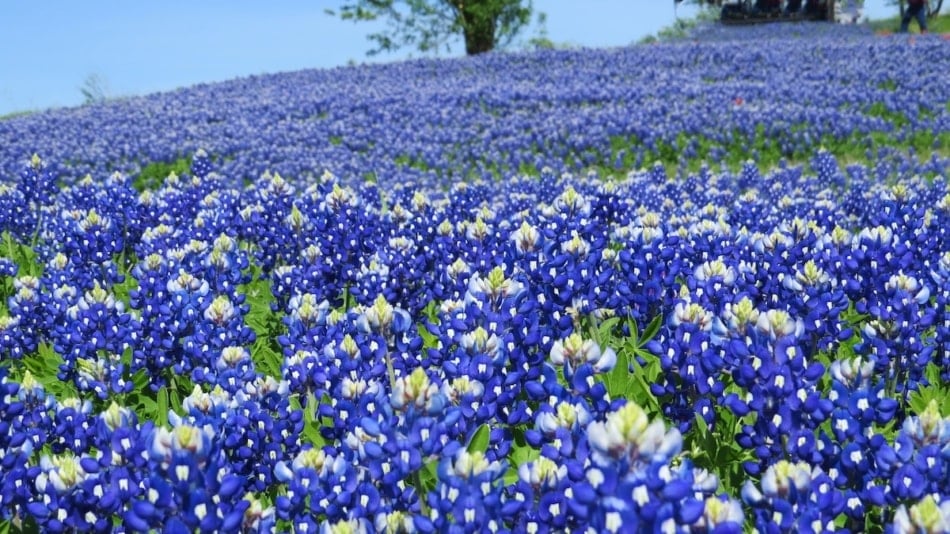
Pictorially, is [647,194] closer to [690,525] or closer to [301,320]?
[301,320]

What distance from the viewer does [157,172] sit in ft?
47.8

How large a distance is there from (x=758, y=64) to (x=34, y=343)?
20130 mm

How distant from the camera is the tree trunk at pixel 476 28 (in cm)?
3542

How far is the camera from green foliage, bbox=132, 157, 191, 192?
14094 mm

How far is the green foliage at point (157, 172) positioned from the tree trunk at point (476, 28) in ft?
73.3

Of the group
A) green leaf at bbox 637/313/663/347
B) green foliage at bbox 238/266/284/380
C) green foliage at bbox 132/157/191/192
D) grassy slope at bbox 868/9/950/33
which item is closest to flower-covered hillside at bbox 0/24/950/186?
green foliage at bbox 132/157/191/192

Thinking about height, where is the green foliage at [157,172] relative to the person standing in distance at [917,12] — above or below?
below

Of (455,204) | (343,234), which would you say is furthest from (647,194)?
(343,234)

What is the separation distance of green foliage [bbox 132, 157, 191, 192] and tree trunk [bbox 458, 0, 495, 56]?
73.3 feet

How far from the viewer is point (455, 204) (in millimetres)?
7102

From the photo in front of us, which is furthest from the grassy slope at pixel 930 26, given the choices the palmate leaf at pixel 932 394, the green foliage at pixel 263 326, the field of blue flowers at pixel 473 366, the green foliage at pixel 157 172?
the palmate leaf at pixel 932 394

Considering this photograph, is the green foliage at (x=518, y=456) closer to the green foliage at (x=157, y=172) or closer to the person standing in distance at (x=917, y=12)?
the green foliage at (x=157, y=172)

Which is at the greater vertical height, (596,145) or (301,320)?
(301,320)

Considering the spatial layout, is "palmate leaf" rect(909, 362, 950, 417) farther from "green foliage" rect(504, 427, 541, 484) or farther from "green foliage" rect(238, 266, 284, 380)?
"green foliage" rect(238, 266, 284, 380)
